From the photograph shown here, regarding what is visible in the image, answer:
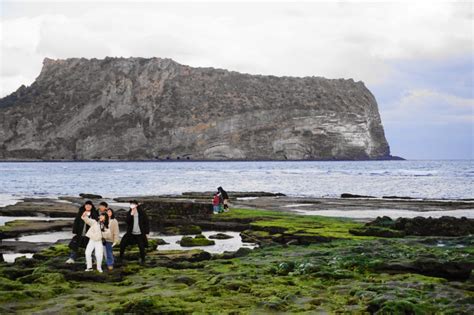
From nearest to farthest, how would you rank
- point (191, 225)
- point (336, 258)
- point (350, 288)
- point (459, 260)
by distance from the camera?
1. point (350, 288)
2. point (459, 260)
3. point (336, 258)
4. point (191, 225)

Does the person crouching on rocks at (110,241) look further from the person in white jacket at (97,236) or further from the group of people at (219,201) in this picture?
the group of people at (219,201)

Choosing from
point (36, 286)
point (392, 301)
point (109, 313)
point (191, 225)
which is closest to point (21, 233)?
point (191, 225)

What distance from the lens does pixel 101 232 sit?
2122 centimetres

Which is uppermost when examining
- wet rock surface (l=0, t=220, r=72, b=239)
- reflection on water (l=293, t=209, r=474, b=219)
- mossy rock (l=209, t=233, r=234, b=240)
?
reflection on water (l=293, t=209, r=474, b=219)

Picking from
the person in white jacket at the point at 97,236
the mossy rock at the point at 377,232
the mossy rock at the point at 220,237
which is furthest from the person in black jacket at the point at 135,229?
the mossy rock at the point at 377,232

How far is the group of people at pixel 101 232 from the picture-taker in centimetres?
2088

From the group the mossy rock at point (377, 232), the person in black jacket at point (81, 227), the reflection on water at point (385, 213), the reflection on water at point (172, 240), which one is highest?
the person in black jacket at point (81, 227)

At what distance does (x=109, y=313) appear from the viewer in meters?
14.9

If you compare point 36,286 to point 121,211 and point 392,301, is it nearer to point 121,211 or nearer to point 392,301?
point 392,301

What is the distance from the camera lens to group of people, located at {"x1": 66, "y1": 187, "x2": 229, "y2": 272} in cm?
2089

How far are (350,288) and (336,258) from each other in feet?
16.4

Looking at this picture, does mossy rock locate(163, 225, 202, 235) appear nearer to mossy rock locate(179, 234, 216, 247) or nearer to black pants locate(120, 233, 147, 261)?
mossy rock locate(179, 234, 216, 247)

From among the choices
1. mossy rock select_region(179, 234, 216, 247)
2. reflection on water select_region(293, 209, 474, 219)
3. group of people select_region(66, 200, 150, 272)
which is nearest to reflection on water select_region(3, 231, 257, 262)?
mossy rock select_region(179, 234, 216, 247)

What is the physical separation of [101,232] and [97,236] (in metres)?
0.31
